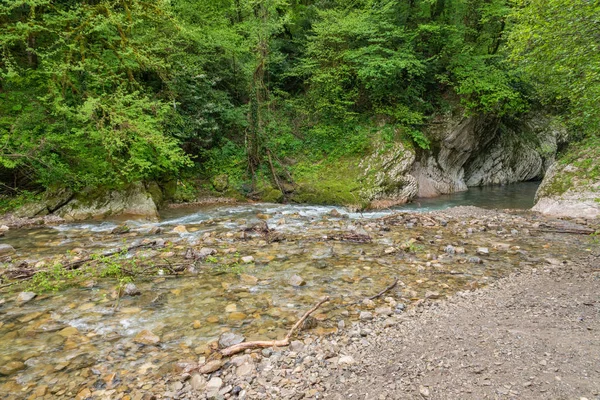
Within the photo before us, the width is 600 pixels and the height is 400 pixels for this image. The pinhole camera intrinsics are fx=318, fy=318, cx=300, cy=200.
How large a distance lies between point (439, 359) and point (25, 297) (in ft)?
19.0

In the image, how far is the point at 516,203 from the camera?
538 inches

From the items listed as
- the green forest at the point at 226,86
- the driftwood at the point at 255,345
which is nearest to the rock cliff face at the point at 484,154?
the green forest at the point at 226,86

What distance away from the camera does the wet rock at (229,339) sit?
3.69 meters

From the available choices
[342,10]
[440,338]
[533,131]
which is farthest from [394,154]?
[533,131]

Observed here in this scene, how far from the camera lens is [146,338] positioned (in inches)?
152

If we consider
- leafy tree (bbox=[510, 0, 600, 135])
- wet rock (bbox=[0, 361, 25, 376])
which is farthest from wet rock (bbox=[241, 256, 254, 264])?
leafy tree (bbox=[510, 0, 600, 135])

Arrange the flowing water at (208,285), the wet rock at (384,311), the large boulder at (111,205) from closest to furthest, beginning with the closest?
the flowing water at (208,285)
the wet rock at (384,311)
the large boulder at (111,205)

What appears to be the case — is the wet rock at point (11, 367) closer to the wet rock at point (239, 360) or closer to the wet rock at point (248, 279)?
the wet rock at point (239, 360)

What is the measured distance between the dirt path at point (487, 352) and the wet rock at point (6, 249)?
7692 millimetres

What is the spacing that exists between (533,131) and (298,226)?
65.1 feet

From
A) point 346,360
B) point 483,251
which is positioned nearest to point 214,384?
point 346,360

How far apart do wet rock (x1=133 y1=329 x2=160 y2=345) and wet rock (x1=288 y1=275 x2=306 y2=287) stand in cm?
221

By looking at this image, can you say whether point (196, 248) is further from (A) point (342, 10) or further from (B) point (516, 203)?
(A) point (342, 10)

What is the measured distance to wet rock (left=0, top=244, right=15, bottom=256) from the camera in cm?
688
